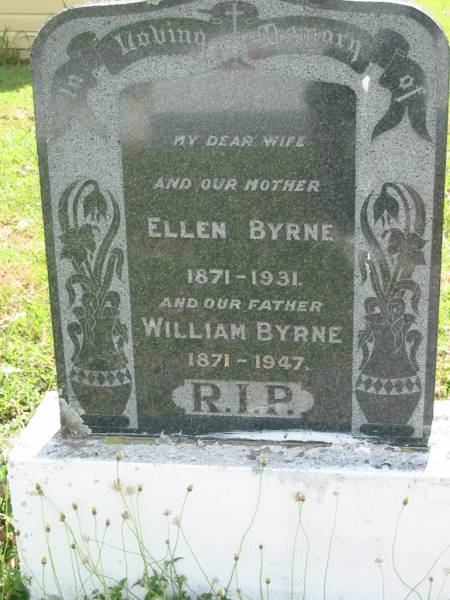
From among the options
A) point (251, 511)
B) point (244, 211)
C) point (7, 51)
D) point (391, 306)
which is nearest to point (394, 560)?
Answer: point (251, 511)

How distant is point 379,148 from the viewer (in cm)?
273

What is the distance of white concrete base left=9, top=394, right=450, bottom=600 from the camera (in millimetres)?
2848

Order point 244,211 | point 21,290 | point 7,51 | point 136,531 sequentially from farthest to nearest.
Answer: point 7,51
point 21,290
point 136,531
point 244,211

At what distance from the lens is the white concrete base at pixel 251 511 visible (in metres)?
2.85

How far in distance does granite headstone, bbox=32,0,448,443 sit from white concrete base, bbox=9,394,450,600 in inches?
5.4

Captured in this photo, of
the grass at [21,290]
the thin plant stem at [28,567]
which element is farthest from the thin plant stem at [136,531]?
the grass at [21,290]

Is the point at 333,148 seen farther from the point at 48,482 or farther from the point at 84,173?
the point at 48,482

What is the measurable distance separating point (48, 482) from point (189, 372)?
58cm

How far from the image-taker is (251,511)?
2914mm

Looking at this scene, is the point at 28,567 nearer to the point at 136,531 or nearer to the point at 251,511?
the point at 136,531

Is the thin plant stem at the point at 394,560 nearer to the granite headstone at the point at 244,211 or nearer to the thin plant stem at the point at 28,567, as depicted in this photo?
the granite headstone at the point at 244,211

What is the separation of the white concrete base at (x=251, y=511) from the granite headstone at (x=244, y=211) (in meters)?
0.14

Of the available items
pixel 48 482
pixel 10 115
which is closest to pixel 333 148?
pixel 48 482

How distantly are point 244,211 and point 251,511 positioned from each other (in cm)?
95
